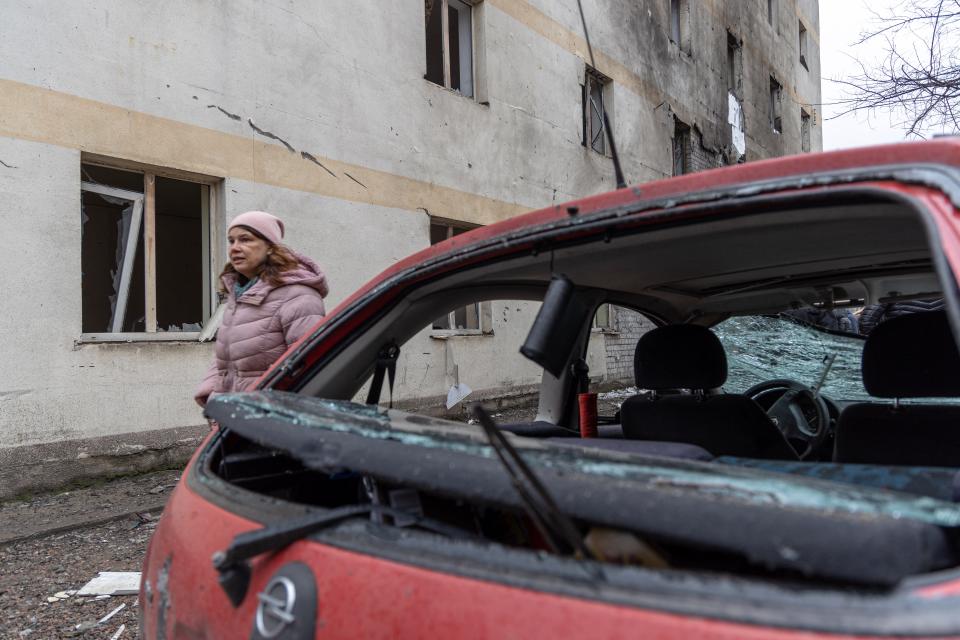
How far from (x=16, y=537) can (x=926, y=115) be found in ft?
28.0

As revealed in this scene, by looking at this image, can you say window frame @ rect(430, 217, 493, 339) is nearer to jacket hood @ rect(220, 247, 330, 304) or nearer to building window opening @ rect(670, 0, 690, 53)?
jacket hood @ rect(220, 247, 330, 304)

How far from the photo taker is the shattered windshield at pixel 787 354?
273 centimetres

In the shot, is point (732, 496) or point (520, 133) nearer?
point (732, 496)

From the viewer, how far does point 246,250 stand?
288cm

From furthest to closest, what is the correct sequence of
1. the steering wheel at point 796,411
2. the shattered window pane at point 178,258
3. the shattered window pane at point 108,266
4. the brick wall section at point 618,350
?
the brick wall section at point 618,350
the shattered window pane at point 178,258
the shattered window pane at point 108,266
the steering wheel at point 796,411

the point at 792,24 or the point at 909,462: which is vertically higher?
the point at 792,24

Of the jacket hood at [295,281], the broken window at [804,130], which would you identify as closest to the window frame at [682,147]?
the broken window at [804,130]

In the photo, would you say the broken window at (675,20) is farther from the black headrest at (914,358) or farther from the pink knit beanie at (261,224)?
the black headrest at (914,358)

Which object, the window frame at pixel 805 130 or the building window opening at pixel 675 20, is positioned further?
the window frame at pixel 805 130

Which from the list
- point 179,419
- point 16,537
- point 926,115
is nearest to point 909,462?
point 16,537

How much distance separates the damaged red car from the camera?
75 centimetres

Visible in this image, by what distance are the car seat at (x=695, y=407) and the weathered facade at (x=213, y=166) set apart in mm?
1696

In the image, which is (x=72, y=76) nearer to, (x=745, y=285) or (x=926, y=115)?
(x=745, y=285)

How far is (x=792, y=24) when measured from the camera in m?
20.8
